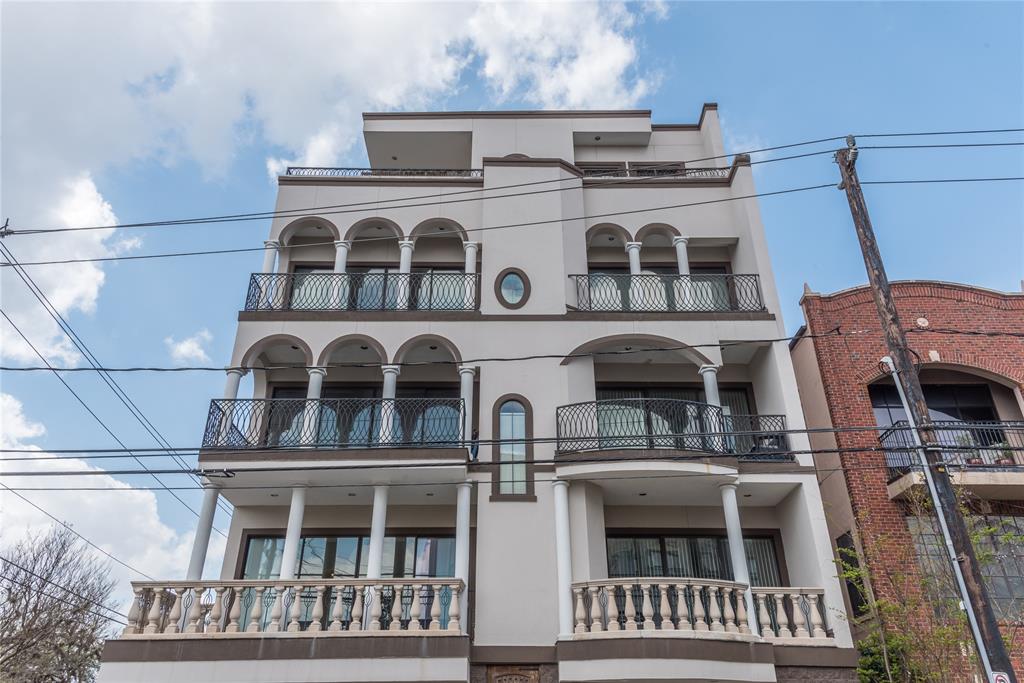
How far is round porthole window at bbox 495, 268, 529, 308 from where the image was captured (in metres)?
16.5

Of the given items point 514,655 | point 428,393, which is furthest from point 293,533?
point 514,655

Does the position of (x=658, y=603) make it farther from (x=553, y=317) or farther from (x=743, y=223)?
(x=743, y=223)

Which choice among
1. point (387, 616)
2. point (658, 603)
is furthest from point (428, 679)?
point (658, 603)

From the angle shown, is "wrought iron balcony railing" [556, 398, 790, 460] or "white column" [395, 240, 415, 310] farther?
"white column" [395, 240, 415, 310]

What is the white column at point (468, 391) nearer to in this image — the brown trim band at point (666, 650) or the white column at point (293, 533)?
the white column at point (293, 533)

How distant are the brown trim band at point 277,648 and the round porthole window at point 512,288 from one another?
7765 millimetres

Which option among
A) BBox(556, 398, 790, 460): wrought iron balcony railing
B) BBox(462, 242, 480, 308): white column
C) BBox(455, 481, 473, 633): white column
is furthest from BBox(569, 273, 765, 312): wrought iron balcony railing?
BBox(455, 481, 473, 633): white column

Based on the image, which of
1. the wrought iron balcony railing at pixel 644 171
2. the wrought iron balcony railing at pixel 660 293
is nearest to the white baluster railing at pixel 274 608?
Answer: the wrought iron balcony railing at pixel 660 293

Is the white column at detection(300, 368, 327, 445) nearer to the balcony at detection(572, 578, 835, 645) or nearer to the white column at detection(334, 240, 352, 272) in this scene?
the white column at detection(334, 240, 352, 272)

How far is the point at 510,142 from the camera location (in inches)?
826

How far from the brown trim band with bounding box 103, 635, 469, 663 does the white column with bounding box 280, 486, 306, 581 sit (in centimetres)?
151

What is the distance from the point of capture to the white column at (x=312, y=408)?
14.8 m

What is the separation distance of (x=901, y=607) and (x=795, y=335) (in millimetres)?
7106

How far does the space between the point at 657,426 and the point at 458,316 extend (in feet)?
17.3
